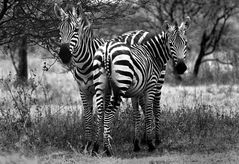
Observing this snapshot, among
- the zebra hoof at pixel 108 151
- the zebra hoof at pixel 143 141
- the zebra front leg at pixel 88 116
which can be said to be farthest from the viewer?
the zebra hoof at pixel 143 141

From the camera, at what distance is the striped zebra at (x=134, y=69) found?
30.0ft

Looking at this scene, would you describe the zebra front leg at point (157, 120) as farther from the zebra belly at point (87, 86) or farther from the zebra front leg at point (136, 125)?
the zebra belly at point (87, 86)

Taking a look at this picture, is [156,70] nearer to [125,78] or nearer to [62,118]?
[125,78]

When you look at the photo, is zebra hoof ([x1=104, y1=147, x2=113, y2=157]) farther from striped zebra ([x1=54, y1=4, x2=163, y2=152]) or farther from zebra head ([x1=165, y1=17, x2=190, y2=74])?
zebra head ([x1=165, y1=17, x2=190, y2=74])

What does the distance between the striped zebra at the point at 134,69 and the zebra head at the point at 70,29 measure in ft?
1.65

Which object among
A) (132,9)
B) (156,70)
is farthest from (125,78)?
(132,9)

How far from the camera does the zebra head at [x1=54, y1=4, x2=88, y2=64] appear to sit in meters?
9.38

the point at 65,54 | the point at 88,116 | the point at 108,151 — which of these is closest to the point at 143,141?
the point at 88,116

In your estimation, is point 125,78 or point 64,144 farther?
point 64,144

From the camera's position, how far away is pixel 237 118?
476 inches

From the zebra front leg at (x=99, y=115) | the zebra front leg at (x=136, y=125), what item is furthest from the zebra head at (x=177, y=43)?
the zebra front leg at (x=99, y=115)

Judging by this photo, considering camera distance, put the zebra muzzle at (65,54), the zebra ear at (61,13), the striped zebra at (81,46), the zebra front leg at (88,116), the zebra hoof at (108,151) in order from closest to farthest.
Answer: the zebra hoof at (108,151) < the zebra muzzle at (65,54) < the striped zebra at (81,46) < the zebra ear at (61,13) < the zebra front leg at (88,116)

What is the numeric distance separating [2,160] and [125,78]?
2566mm

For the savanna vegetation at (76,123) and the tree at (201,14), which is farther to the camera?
the tree at (201,14)
